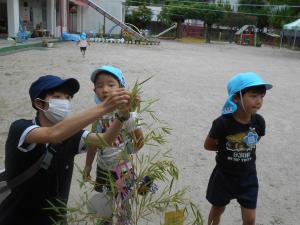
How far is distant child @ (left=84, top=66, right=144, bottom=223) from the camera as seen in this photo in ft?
5.65

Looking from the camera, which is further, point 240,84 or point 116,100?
point 240,84

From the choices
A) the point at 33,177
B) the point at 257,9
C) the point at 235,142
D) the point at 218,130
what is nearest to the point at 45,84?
→ the point at 33,177

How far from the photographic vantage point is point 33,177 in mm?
1935

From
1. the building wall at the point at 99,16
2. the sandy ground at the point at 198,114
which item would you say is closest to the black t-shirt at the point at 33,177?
the sandy ground at the point at 198,114

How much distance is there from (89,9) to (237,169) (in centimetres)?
3374

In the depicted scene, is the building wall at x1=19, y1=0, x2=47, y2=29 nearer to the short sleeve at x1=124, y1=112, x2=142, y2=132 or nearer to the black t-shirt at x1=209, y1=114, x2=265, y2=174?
the black t-shirt at x1=209, y1=114, x2=265, y2=174

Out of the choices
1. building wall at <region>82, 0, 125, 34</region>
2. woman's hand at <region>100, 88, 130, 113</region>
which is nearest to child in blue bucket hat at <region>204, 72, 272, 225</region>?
woman's hand at <region>100, 88, 130, 113</region>

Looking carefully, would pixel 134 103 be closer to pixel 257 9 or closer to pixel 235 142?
pixel 235 142

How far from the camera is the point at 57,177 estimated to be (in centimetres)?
199

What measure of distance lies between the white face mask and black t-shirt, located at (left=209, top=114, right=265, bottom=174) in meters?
1.21

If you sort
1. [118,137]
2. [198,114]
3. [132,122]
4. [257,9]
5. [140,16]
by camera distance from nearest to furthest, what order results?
[132,122] < [118,137] < [198,114] < [140,16] < [257,9]

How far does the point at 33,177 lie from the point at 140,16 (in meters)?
42.4

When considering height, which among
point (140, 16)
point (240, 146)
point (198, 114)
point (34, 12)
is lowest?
point (198, 114)

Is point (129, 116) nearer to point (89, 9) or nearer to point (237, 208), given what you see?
point (237, 208)
